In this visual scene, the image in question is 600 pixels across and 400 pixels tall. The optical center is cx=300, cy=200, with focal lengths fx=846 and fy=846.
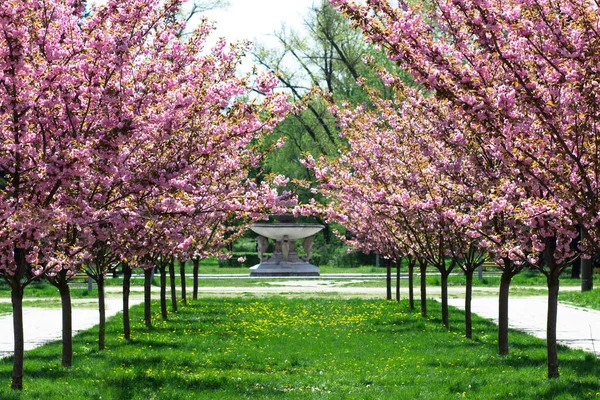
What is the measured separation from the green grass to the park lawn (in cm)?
698

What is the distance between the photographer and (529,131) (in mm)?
7887

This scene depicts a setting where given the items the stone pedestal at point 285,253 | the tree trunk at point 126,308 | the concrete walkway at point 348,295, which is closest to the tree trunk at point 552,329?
the concrete walkway at point 348,295

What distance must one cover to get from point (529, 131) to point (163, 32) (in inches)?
203

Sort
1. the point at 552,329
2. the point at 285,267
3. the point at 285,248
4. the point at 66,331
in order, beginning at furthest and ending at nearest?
the point at 285,248 < the point at 285,267 < the point at 66,331 < the point at 552,329

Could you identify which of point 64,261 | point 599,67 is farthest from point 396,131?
point 599,67

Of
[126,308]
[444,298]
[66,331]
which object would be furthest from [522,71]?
[444,298]

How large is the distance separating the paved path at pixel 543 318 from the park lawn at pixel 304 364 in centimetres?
80

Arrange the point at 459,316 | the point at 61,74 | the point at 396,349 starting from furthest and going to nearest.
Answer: the point at 459,316 → the point at 396,349 → the point at 61,74

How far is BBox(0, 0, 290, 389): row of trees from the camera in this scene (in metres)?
8.55

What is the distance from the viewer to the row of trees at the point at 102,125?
8555 millimetres

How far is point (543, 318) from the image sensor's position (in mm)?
20859

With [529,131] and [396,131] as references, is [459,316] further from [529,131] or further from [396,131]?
[529,131]

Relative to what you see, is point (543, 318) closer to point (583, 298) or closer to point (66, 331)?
point (583, 298)

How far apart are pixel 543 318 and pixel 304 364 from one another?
9732mm
